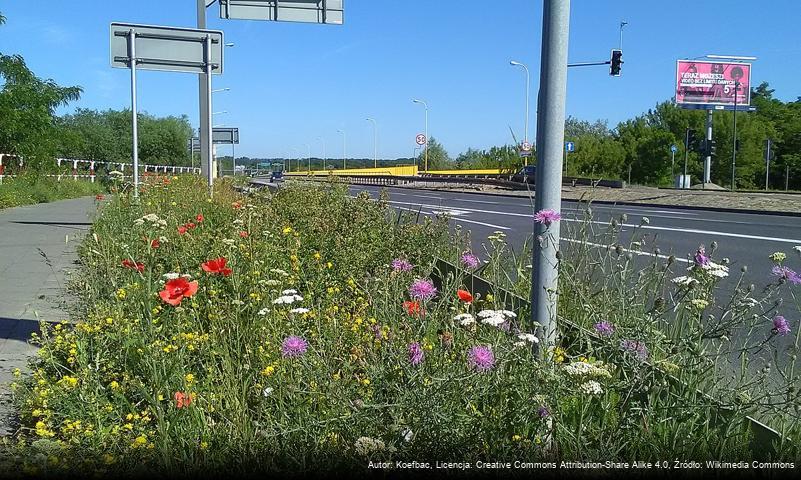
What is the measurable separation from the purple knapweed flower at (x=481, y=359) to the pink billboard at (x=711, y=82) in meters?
63.3

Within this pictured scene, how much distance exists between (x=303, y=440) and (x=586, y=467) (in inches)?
38.3

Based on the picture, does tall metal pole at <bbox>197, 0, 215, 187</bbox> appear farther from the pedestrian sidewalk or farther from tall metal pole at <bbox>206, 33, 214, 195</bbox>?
the pedestrian sidewalk

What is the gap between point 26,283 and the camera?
23.6ft

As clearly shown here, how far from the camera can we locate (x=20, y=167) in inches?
941

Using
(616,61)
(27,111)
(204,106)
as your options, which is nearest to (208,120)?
(204,106)

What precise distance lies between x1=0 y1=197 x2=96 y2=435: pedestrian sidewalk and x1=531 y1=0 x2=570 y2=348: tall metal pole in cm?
242

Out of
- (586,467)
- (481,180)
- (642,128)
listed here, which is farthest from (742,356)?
(642,128)

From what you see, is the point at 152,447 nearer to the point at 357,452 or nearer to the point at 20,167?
the point at 357,452

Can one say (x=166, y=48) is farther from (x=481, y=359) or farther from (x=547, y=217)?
(x=481, y=359)

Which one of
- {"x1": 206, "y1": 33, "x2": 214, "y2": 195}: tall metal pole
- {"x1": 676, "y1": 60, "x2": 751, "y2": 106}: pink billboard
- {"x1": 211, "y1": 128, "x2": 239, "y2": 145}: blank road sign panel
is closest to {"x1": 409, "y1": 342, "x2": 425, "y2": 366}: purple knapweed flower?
{"x1": 206, "y1": 33, "x2": 214, "y2": 195}: tall metal pole

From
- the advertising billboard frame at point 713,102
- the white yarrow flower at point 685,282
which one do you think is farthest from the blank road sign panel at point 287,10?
the advertising billboard frame at point 713,102

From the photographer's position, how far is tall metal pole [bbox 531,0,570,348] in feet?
10.4

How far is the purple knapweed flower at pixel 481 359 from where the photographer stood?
2461 mm

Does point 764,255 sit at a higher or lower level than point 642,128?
lower
